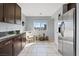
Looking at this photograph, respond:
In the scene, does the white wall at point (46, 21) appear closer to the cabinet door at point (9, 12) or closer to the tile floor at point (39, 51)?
the tile floor at point (39, 51)

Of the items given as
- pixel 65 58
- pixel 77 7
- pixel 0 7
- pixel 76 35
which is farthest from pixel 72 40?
pixel 65 58

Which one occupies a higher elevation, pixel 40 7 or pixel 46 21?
pixel 40 7

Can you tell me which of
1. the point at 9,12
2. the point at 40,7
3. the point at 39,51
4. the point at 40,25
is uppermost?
the point at 40,7

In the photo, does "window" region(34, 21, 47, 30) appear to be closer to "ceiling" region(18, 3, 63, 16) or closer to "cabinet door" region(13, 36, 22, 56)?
"ceiling" region(18, 3, 63, 16)

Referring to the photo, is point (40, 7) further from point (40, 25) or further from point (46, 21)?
point (40, 25)

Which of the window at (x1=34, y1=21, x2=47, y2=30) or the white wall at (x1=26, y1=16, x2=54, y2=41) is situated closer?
the white wall at (x1=26, y1=16, x2=54, y2=41)

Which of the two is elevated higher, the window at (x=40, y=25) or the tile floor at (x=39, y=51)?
the window at (x=40, y=25)

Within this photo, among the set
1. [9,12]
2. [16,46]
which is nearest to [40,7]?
[9,12]

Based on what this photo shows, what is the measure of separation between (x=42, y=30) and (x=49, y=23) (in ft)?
3.01

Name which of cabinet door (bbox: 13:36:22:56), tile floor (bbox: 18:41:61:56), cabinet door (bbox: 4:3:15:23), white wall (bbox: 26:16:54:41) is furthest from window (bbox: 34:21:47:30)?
cabinet door (bbox: 4:3:15:23)

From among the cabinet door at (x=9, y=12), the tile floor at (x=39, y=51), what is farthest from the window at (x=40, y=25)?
the cabinet door at (x=9, y=12)

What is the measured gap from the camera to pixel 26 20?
11.3 metres

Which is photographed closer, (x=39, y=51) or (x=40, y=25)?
(x=39, y=51)

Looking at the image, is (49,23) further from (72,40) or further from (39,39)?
(72,40)
